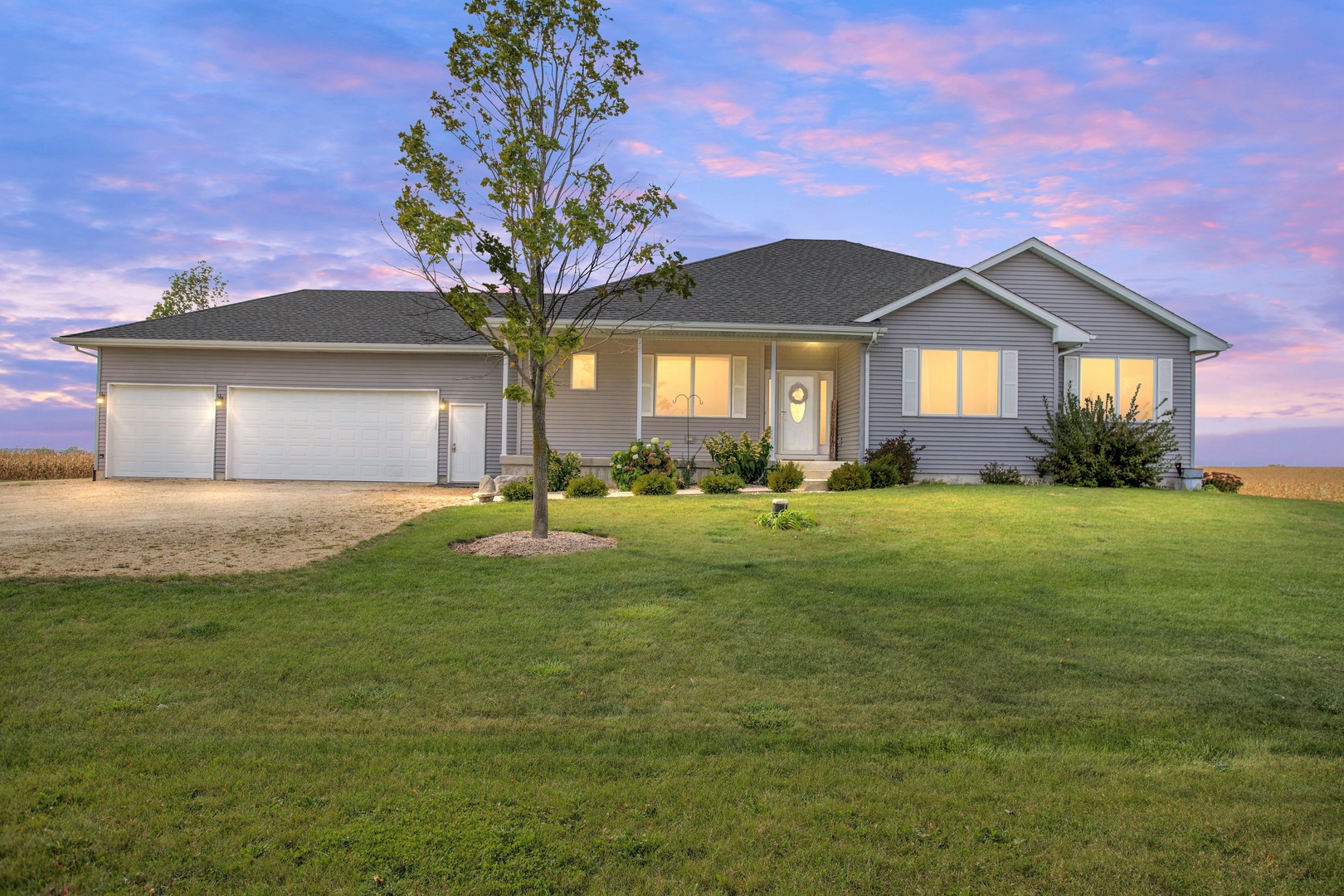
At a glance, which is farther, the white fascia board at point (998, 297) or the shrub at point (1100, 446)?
the white fascia board at point (998, 297)

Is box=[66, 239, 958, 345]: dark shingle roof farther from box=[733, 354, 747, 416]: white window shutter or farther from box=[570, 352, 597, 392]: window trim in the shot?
box=[570, 352, 597, 392]: window trim

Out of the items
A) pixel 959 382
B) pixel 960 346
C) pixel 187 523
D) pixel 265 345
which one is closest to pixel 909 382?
pixel 959 382

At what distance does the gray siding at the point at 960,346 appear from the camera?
17.6m

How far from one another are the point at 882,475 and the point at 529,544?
28.9 feet

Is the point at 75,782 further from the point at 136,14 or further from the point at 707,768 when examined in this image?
the point at 136,14

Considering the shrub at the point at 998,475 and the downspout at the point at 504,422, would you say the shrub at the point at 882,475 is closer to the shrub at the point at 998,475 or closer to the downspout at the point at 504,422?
the shrub at the point at 998,475

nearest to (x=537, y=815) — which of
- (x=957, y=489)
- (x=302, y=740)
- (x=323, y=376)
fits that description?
(x=302, y=740)

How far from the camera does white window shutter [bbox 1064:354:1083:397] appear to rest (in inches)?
709

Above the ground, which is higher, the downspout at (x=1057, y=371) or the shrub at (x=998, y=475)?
the downspout at (x=1057, y=371)

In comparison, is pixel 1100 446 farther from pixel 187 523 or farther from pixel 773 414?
pixel 187 523

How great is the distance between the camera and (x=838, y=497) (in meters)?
13.7

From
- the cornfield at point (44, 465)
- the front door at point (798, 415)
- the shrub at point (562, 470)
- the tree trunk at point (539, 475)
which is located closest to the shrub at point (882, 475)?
the front door at point (798, 415)

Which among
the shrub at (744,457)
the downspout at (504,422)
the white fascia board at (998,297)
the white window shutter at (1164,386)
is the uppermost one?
the white fascia board at (998,297)

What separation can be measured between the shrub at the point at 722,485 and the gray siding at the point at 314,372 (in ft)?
23.3
